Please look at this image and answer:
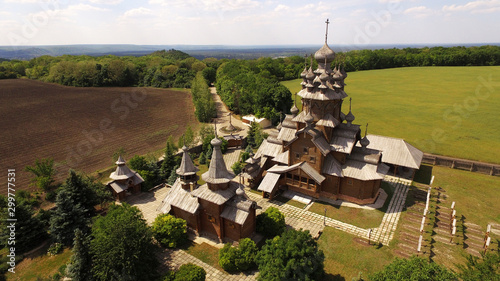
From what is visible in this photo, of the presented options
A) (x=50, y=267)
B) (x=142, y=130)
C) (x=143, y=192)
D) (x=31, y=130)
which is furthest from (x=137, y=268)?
(x=31, y=130)

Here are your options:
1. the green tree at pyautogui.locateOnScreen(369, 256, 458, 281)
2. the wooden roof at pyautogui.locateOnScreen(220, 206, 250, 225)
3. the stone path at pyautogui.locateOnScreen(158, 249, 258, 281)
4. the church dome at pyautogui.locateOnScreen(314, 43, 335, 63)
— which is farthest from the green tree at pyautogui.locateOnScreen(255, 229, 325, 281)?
the church dome at pyautogui.locateOnScreen(314, 43, 335, 63)

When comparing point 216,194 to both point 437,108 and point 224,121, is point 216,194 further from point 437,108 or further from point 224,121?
point 437,108

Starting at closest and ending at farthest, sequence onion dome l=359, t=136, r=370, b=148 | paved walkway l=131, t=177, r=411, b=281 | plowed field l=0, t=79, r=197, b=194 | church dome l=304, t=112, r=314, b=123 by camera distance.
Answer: paved walkway l=131, t=177, r=411, b=281 → church dome l=304, t=112, r=314, b=123 → onion dome l=359, t=136, r=370, b=148 → plowed field l=0, t=79, r=197, b=194

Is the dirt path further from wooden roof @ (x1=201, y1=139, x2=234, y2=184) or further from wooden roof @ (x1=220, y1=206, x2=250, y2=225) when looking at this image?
wooden roof @ (x1=220, y1=206, x2=250, y2=225)

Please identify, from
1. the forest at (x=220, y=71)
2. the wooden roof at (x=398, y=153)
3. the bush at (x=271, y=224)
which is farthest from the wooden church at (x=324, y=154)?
the forest at (x=220, y=71)

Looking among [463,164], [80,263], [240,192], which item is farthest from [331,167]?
[80,263]

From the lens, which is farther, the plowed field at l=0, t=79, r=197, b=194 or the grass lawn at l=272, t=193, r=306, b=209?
the plowed field at l=0, t=79, r=197, b=194

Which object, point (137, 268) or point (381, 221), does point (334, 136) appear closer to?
point (381, 221)
